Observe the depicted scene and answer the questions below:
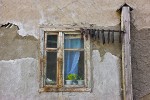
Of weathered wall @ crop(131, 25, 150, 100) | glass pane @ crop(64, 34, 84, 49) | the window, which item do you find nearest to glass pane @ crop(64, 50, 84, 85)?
the window

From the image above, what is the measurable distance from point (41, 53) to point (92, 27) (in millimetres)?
1195

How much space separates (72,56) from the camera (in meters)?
6.61

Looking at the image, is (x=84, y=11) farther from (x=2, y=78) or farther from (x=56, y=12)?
(x=2, y=78)

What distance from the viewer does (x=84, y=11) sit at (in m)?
6.70

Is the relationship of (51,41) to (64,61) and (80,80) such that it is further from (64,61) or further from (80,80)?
(80,80)

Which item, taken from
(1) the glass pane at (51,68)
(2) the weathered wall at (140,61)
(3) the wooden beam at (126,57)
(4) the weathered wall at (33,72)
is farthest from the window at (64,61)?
(2) the weathered wall at (140,61)

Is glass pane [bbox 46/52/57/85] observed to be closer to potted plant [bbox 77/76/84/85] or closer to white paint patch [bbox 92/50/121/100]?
potted plant [bbox 77/76/84/85]

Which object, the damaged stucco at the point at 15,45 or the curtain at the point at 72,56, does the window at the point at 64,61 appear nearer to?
the curtain at the point at 72,56

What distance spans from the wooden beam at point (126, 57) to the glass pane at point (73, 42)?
0.89 metres

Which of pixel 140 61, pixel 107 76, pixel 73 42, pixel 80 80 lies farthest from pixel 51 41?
pixel 140 61

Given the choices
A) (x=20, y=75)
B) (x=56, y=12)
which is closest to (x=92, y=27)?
(x=56, y=12)

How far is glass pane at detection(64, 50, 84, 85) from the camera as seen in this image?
6.48m

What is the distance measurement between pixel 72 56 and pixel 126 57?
44.0 inches

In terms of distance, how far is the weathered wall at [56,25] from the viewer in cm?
639
